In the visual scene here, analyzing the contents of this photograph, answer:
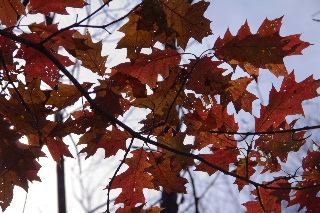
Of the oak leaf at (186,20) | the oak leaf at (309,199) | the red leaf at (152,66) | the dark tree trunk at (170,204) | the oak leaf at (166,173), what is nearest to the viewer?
the oak leaf at (186,20)

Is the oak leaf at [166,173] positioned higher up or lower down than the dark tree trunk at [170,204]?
lower down

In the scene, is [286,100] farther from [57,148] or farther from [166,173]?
[57,148]

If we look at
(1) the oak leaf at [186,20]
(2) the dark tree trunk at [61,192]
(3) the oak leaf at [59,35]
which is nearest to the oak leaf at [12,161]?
(3) the oak leaf at [59,35]

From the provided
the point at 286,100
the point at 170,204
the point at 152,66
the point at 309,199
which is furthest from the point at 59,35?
the point at 170,204

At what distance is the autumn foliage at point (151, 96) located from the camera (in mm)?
1527

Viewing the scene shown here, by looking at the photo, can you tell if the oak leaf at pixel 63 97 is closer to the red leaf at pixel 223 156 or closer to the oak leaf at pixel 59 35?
the oak leaf at pixel 59 35

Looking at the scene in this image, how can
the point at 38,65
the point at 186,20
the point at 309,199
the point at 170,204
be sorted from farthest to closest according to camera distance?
the point at 170,204 < the point at 309,199 < the point at 38,65 < the point at 186,20

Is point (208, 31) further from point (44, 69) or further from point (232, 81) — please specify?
point (44, 69)

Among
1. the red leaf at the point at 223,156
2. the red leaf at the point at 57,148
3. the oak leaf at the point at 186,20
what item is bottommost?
the red leaf at the point at 223,156

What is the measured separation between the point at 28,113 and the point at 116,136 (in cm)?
45

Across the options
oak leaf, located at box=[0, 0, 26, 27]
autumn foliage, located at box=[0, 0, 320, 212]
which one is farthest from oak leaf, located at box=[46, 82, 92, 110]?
oak leaf, located at box=[0, 0, 26, 27]

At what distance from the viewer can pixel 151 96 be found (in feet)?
5.47

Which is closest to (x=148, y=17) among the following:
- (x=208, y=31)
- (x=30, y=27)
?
(x=208, y=31)

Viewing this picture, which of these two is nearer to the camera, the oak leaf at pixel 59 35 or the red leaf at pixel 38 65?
the oak leaf at pixel 59 35
